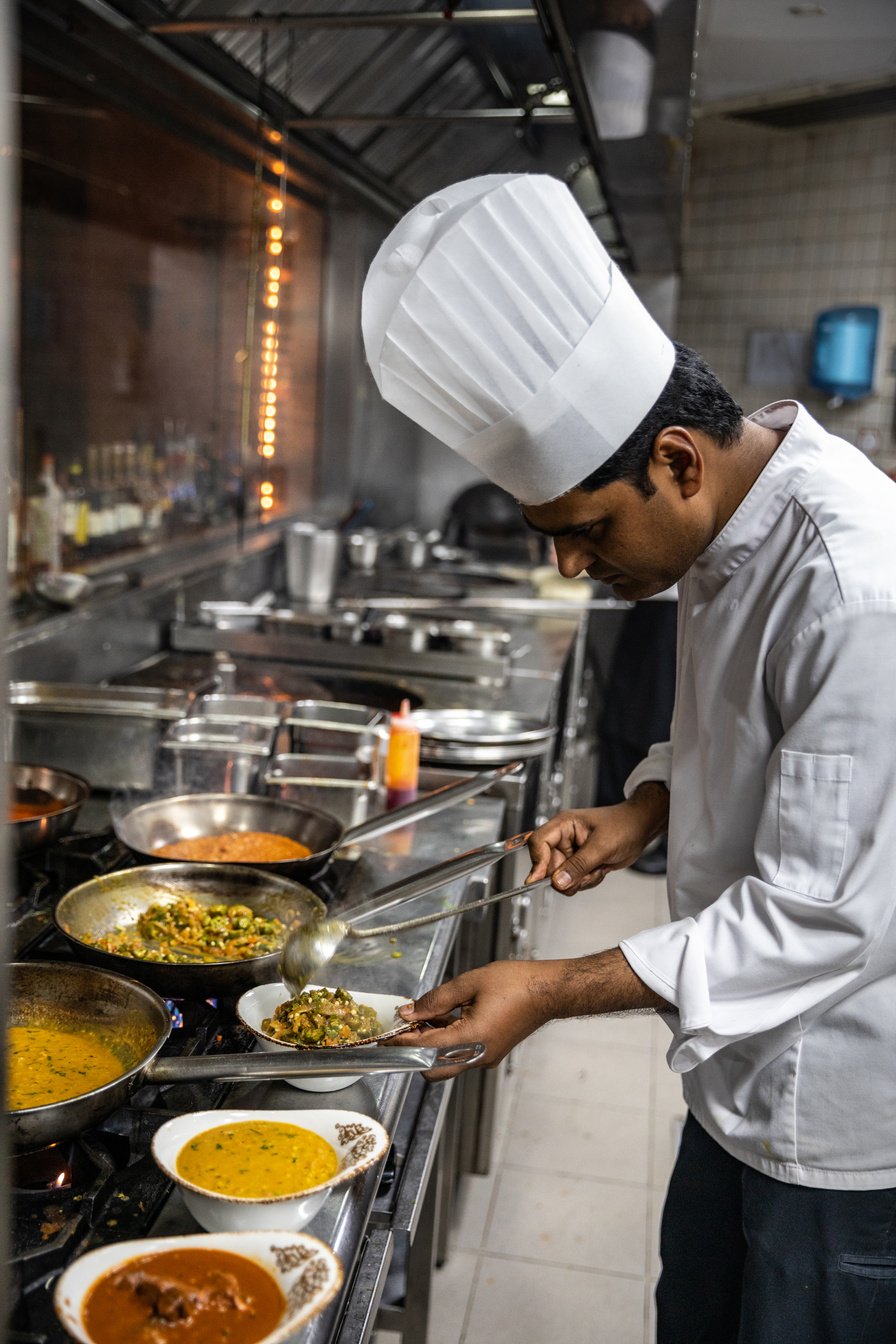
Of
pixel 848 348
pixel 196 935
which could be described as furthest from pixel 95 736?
pixel 848 348

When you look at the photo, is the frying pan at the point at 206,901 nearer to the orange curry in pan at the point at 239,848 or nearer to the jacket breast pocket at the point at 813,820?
the orange curry in pan at the point at 239,848

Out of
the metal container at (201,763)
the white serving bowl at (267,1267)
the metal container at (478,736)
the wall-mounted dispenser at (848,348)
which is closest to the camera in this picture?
the white serving bowl at (267,1267)

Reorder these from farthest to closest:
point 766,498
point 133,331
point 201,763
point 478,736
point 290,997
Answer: point 133,331 < point 478,736 < point 201,763 < point 290,997 < point 766,498

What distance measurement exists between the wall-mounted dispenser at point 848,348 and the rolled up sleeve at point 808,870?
5713mm

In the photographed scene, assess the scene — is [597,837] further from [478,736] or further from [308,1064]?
[478,736]

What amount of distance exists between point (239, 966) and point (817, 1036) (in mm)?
685

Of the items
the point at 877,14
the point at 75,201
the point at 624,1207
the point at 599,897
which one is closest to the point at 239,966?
the point at 624,1207

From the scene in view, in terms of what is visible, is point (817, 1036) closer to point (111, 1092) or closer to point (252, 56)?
point (111, 1092)

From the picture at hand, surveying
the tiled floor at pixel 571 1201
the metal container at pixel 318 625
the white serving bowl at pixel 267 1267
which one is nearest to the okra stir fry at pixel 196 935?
the white serving bowl at pixel 267 1267

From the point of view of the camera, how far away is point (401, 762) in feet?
7.64

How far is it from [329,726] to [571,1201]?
4.08ft

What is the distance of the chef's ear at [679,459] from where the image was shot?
1.25m

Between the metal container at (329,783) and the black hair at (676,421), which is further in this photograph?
the metal container at (329,783)

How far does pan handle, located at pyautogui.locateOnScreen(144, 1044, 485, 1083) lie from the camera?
1183 mm
